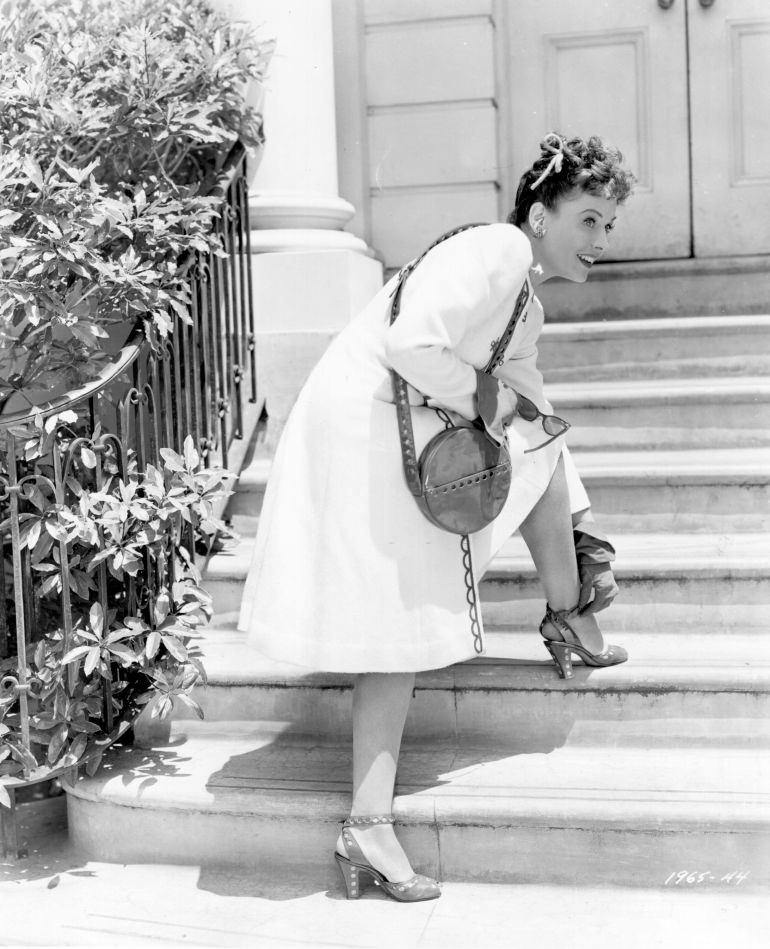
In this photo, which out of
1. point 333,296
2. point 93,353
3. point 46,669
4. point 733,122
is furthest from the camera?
point 733,122

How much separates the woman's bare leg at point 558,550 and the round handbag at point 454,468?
40 cm

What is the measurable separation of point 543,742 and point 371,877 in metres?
0.67

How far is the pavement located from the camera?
2.38 metres

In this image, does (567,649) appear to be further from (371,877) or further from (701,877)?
(371,877)

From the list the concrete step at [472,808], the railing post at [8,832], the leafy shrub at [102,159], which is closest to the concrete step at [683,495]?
the concrete step at [472,808]

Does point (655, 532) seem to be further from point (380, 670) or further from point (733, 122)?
point (733, 122)

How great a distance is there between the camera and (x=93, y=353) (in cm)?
324

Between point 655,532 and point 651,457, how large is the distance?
1.15ft

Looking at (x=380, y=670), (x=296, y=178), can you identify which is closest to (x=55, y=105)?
(x=296, y=178)

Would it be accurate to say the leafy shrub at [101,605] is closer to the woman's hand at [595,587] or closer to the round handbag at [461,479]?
the round handbag at [461,479]

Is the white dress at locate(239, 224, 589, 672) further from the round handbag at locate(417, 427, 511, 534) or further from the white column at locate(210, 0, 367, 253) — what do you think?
the white column at locate(210, 0, 367, 253)

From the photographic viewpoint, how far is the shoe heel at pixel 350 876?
256cm

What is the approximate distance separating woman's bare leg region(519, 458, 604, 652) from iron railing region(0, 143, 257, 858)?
105 cm

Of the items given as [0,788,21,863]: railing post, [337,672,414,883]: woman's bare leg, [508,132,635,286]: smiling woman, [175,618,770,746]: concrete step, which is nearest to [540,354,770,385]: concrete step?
[175,618,770,746]: concrete step
